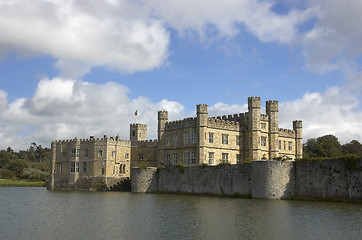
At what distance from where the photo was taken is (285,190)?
4141 centimetres

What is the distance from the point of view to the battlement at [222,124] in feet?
190

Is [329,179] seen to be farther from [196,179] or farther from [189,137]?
[189,137]

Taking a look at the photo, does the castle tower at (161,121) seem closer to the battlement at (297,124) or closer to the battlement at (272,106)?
the battlement at (272,106)

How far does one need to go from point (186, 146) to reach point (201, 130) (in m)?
3.69

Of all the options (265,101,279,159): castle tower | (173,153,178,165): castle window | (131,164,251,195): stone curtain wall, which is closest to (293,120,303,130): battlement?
(265,101,279,159): castle tower

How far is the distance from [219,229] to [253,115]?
122 ft

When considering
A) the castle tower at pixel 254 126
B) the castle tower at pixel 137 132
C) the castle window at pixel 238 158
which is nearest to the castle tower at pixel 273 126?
the castle tower at pixel 254 126

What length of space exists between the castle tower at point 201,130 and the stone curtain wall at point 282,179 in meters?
4.26

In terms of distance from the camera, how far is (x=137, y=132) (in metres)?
74.1

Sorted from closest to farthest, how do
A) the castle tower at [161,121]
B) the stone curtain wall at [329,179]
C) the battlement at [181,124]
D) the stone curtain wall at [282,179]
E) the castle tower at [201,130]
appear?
the stone curtain wall at [329,179] < the stone curtain wall at [282,179] < the castle tower at [201,130] < the battlement at [181,124] < the castle tower at [161,121]

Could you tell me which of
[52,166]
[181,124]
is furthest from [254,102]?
[52,166]

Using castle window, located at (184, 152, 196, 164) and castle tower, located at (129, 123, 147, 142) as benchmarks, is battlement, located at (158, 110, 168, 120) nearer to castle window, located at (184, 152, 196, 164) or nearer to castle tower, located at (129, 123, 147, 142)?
castle window, located at (184, 152, 196, 164)

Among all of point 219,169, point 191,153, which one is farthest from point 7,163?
point 219,169

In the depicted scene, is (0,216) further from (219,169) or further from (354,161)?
(354,161)
